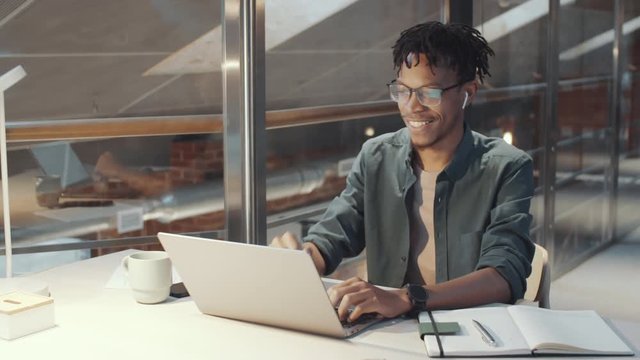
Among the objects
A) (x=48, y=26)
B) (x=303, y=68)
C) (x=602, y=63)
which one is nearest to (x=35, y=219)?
(x=48, y=26)

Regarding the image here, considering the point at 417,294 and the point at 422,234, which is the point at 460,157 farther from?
the point at 417,294

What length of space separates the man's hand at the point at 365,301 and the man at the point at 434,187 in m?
0.40

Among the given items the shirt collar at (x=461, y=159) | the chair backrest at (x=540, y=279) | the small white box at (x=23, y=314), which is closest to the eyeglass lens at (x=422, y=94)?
the shirt collar at (x=461, y=159)

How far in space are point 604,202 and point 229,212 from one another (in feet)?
9.62

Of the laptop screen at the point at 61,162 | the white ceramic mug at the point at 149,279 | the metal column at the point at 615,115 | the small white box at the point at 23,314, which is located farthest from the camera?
the metal column at the point at 615,115

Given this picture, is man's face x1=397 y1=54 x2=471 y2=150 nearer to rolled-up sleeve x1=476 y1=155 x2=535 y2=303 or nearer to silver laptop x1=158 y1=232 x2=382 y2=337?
rolled-up sleeve x1=476 y1=155 x2=535 y2=303

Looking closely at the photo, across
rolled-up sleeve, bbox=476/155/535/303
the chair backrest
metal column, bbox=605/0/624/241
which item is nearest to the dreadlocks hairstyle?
rolled-up sleeve, bbox=476/155/535/303

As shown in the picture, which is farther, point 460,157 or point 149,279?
point 460,157

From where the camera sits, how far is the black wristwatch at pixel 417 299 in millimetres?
1605

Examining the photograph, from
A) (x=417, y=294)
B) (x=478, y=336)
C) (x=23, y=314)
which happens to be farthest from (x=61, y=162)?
(x=478, y=336)

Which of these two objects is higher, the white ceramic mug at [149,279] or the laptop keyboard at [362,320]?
the white ceramic mug at [149,279]

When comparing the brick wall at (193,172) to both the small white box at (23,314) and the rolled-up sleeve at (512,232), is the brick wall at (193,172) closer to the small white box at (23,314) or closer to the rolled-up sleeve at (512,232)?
the rolled-up sleeve at (512,232)

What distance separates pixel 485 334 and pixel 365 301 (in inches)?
9.4

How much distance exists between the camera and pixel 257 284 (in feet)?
4.90
